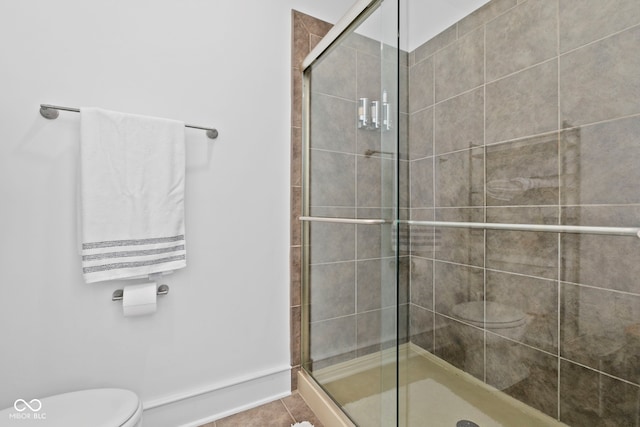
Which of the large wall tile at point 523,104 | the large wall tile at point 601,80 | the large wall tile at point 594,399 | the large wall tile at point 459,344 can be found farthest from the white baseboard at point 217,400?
the large wall tile at point 601,80

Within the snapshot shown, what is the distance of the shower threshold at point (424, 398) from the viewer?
1.06m

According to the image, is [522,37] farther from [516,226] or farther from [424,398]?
[424,398]

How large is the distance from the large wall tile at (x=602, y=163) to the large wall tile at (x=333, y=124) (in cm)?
75

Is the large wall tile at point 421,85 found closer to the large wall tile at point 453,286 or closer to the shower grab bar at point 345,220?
the shower grab bar at point 345,220

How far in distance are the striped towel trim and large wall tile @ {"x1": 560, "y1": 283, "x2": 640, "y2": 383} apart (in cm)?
143

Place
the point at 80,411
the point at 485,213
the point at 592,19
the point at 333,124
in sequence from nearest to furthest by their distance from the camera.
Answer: the point at 592,19, the point at 80,411, the point at 485,213, the point at 333,124

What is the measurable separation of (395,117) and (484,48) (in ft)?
1.49

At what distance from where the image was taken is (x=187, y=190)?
131 cm

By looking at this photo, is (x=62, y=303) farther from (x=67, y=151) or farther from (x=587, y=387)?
(x=587, y=387)

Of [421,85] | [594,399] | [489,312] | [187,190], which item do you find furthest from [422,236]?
[187,190]

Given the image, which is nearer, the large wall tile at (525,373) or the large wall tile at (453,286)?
the large wall tile at (525,373)

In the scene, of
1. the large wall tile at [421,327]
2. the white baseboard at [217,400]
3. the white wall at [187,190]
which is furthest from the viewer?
the white baseboard at [217,400]

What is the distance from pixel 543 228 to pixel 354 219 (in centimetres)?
68

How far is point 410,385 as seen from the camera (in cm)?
109
